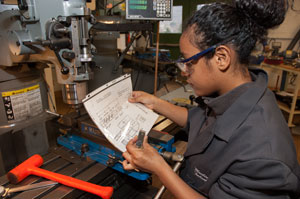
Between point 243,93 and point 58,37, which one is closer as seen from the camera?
point 243,93

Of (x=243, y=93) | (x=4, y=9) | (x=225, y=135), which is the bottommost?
(x=225, y=135)

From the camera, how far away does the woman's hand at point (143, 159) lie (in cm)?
70

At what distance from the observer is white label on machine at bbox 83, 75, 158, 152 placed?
765 mm

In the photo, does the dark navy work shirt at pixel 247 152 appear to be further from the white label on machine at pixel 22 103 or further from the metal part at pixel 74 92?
the white label on machine at pixel 22 103

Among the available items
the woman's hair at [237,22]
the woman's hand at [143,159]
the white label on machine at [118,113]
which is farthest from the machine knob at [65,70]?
the woman's hair at [237,22]

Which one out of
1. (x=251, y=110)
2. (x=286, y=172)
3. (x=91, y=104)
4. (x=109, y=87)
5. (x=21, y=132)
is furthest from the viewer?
(x=21, y=132)

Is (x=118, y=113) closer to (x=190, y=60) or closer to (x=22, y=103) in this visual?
(x=190, y=60)

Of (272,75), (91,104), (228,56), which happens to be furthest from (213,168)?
(272,75)

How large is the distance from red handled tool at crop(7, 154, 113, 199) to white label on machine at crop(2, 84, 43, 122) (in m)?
0.35

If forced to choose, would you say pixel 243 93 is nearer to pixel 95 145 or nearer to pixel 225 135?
pixel 225 135

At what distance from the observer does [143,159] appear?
0.71m

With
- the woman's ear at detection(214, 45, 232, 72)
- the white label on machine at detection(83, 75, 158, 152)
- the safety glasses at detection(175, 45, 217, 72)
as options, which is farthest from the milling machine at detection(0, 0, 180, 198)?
the woman's ear at detection(214, 45, 232, 72)

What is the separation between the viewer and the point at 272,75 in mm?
3918

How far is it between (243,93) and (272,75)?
3.79m
